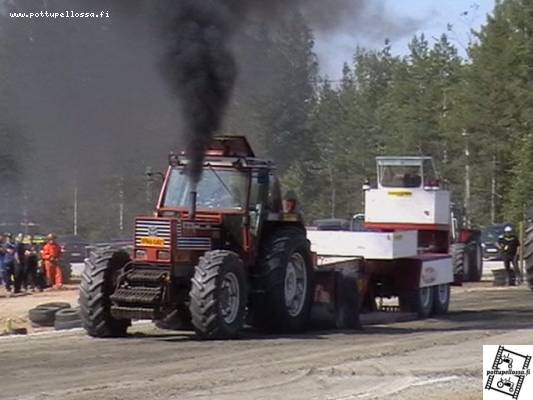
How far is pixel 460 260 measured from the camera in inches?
1265

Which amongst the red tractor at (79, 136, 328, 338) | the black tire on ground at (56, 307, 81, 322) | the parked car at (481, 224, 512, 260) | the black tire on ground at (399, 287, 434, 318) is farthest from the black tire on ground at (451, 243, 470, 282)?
the parked car at (481, 224, 512, 260)

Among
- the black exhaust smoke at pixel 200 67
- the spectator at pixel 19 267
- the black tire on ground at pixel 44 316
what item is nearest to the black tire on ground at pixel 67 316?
the black tire on ground at pixel 44 316

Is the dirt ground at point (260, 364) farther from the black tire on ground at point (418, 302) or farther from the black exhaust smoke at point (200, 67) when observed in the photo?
the black exhaust smoke at point (200, 67)

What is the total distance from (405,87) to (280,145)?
1271 cm

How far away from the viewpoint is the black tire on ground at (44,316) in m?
20.6

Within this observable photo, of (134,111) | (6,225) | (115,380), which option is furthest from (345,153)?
(115,380)

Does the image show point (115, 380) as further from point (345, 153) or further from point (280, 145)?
point (345, 153)

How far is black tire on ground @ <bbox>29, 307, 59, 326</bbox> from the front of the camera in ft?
67.7

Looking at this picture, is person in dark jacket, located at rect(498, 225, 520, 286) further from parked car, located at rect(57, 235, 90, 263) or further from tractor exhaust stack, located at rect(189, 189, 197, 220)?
tractor exhaust stack, located at rect(189, 189, 197, 220)

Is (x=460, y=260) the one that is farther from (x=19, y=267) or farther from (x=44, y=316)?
(x=44, y=316)

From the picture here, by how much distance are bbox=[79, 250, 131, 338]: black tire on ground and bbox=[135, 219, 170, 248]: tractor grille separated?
1.18ft

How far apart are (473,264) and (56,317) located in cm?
1569

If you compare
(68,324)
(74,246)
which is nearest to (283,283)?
(68,324)

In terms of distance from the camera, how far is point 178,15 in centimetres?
1697
